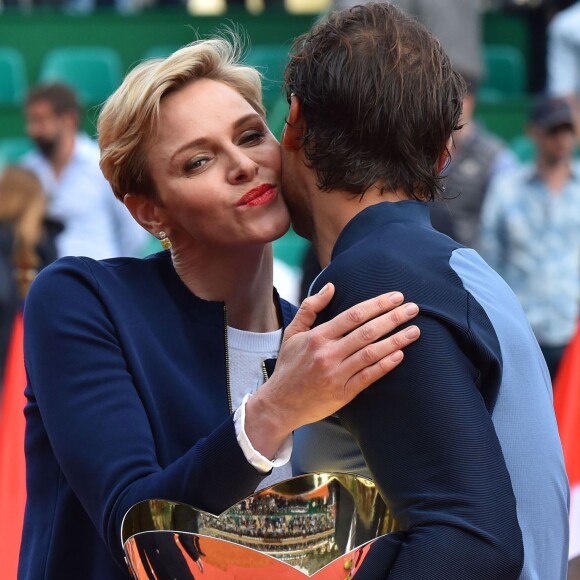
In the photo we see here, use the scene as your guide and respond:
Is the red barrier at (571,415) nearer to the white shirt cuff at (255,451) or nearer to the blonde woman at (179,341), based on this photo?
the blonde woman at (179,341)

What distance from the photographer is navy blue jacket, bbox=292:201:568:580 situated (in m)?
1.47

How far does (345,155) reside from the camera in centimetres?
165

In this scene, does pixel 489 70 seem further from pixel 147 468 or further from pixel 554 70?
pixel 147 468

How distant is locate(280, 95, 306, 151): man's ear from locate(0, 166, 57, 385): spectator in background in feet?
11.9

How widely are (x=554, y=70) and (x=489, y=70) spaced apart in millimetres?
1825

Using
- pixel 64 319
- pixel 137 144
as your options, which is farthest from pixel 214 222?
pixel 64 319

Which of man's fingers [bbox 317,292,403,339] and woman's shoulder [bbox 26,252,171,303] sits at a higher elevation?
man's fingers [bbox 317,292,403,339]

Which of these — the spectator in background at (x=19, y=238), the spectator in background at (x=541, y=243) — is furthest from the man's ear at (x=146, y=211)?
the spectator in background at (x=541, y=243)

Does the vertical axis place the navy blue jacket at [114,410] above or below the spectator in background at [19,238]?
above

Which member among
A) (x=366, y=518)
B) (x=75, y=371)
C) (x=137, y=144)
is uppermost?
(x=137, y=144)

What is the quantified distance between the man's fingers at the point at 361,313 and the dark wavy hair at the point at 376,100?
21 cm

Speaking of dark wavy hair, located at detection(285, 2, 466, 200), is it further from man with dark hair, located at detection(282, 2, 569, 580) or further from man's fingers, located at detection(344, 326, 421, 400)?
man's fingers, located at detection(344, 326, 421, 400)

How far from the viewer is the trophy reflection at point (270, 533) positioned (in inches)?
58.7

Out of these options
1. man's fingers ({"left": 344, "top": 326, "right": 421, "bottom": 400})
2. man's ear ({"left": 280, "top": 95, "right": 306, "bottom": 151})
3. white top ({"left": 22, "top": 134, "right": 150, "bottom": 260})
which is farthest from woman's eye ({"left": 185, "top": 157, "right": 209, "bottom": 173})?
white top ({"left": 22, "top": 134, "right": 150, "bottom": 260})
